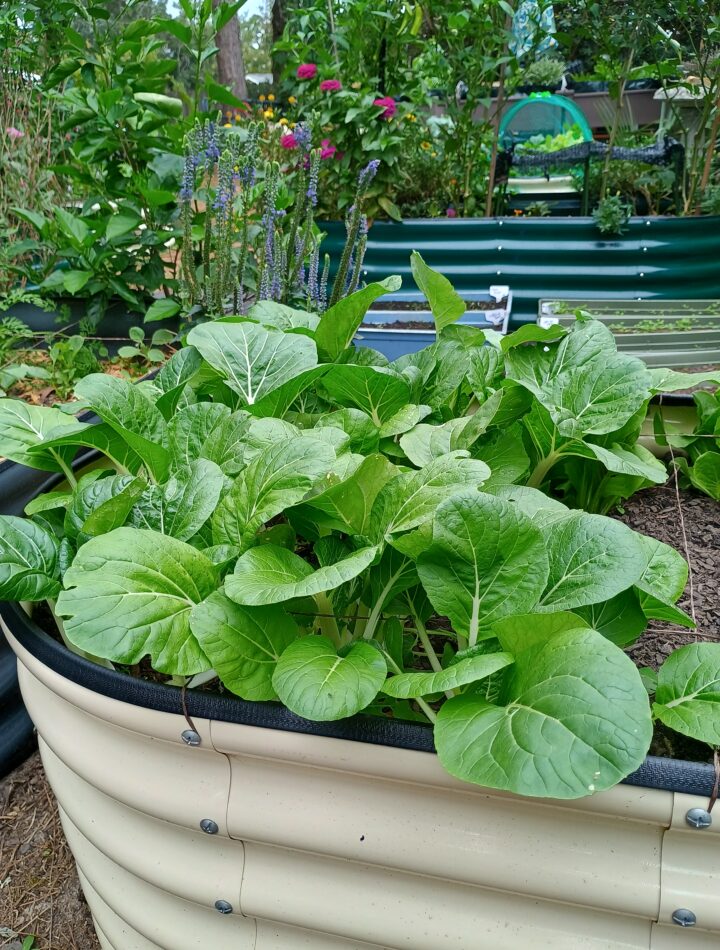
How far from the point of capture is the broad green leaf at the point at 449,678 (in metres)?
0.66

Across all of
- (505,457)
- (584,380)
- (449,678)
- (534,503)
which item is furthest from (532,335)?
(449,678)

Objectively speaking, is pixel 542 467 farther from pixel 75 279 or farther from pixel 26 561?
pixel 75 279

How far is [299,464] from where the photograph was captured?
829 millimetres

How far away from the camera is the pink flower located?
3.57 metres

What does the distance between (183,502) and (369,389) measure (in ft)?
1.17

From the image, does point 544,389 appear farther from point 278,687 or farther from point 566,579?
point 278,687

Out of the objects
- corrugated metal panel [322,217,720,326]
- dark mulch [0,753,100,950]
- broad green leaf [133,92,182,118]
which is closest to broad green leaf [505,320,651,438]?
dark mulch [0,753,100,950]

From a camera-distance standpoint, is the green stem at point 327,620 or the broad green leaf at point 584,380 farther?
the broad green leaf at point 584,380

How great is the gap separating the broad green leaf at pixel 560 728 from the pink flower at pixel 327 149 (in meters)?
3.34

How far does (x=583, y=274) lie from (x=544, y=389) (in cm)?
249

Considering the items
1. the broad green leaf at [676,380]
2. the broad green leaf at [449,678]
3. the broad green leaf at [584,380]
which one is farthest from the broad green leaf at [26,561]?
the broad green leaf at [676,380]

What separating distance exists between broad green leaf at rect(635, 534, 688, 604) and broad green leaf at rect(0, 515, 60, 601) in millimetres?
728

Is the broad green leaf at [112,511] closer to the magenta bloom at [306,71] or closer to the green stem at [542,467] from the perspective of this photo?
the green stem at [542,467]

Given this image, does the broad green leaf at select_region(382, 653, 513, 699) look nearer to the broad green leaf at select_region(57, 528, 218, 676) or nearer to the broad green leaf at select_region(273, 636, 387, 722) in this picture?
the broad green leaf at select_region(273, 636, 387, 722)
